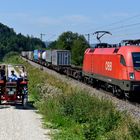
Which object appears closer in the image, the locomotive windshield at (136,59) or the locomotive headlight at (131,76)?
the locomotive headlight at (131,76)

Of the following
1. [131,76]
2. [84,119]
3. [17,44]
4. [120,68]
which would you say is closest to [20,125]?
[84,119]

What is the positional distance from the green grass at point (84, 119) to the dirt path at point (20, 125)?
0.34 meters

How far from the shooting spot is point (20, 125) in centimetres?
1450

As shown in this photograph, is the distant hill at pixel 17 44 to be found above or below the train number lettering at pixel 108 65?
above

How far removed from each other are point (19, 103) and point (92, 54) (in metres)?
12.2

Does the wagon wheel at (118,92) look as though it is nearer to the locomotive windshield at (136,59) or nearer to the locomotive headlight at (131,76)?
the locomotive headlight at (131,76)

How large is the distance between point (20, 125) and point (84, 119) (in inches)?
76.9

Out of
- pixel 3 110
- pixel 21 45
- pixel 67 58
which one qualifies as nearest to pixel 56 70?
pixel 67 58

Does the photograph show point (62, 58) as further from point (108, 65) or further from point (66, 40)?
point (66, 40)

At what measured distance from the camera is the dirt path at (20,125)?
1265 centimetres

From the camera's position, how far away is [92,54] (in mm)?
31406

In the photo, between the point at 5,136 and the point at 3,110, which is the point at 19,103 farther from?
the point at 5,136

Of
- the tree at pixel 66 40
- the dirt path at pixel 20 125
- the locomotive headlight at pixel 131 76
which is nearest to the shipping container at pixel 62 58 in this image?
the locomotive headlight at pixel 131 76

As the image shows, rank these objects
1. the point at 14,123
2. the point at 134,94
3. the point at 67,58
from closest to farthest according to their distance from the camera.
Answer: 1. the point at 14,123
2. the point at 134,94
3. the point at 67,58
